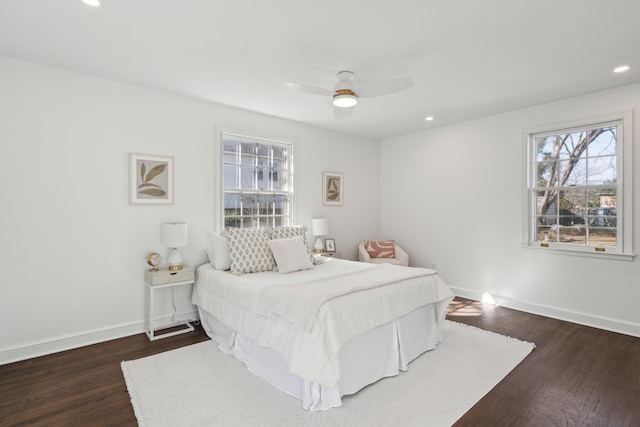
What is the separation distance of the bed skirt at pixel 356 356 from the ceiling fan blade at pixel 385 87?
1931 mm

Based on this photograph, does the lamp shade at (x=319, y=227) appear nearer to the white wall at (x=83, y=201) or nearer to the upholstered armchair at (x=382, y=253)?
the upholstered armchair at (x=382, y=253)

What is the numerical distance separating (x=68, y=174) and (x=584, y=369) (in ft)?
16.0

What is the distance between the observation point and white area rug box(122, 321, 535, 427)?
2.08 m

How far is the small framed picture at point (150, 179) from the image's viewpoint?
3.46 meters

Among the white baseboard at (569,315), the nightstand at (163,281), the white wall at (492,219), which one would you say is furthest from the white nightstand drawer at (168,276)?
the white baseboard at (569,315)

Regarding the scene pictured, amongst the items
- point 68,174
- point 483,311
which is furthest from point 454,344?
point 68,174

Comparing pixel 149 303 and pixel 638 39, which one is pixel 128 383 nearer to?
pixel 149 303

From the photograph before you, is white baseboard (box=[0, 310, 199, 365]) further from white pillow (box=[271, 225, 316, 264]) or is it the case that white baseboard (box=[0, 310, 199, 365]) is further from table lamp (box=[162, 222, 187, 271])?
white pillow (box=[271, 225, 316, 264])

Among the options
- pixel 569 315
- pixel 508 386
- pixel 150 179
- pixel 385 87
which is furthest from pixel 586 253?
pixel 150 179

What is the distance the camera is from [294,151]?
4820 mm

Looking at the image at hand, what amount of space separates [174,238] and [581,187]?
463 cm

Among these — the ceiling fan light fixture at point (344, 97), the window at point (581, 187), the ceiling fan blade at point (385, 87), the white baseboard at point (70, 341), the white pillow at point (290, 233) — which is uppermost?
the ceiling fan blade at point (385, 87)

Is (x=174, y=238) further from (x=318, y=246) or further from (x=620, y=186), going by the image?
(x=620, y=186)

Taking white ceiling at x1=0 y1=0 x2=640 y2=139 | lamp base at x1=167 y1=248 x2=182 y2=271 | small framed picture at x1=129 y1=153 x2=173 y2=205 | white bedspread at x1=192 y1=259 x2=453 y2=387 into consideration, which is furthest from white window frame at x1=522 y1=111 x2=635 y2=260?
small framed picture at x1=129 y1=153 x2=173 y2=205
